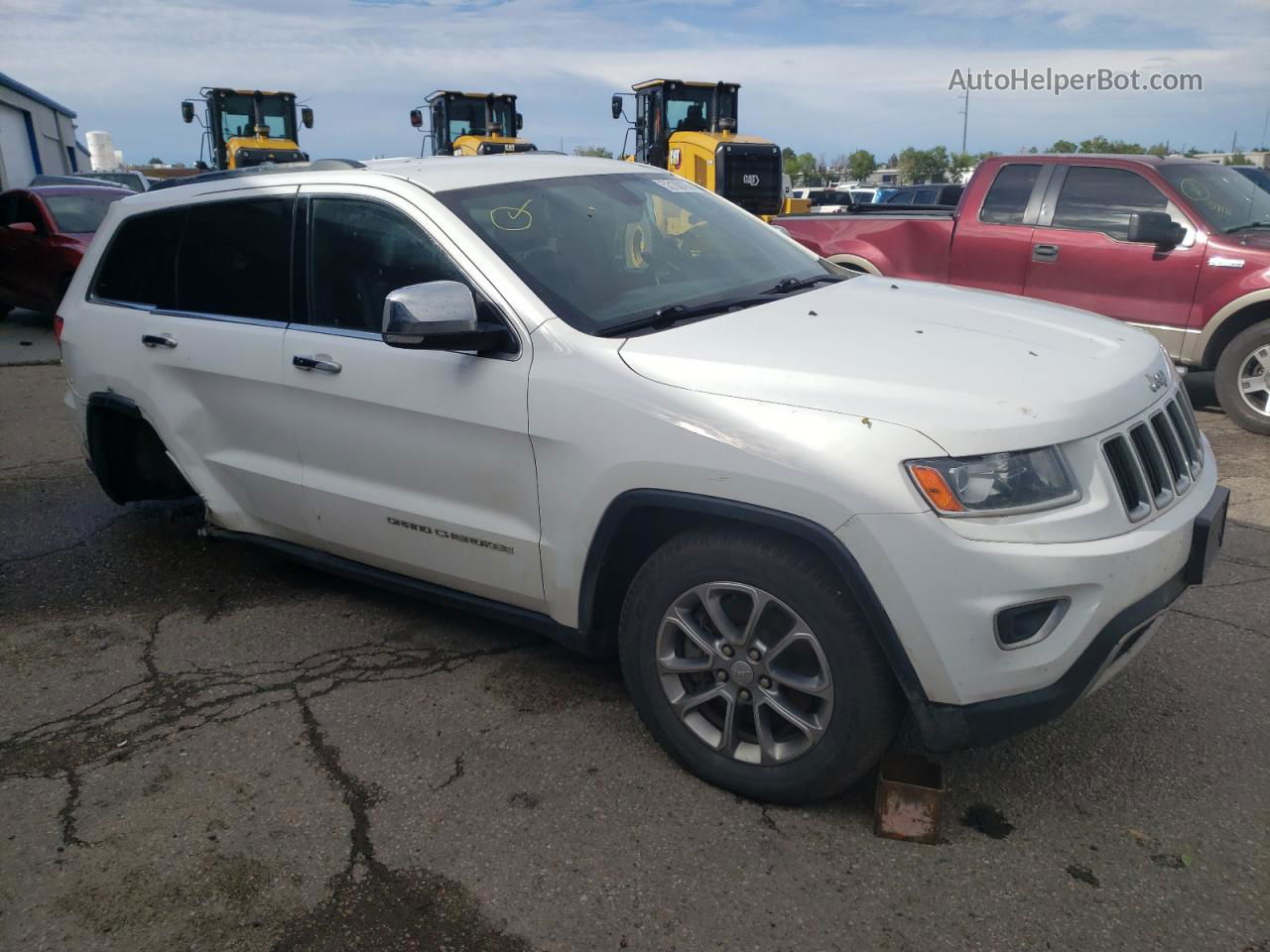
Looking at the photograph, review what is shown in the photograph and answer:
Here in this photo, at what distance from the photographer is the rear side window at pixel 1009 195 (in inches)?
318

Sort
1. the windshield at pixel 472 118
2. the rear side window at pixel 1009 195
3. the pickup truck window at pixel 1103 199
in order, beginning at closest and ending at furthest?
the pickup truck window at pixel 1103 199 → the rear side window at pixel 1009 195 → the windshield at pixel 472 118

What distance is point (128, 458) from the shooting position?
16.2 feet

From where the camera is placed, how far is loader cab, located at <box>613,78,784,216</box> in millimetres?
14742

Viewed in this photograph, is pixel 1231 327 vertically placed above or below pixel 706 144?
below

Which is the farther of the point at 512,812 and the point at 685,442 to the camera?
the point at 512,812

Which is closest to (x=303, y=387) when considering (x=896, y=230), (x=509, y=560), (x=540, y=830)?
(x=509, y=560)

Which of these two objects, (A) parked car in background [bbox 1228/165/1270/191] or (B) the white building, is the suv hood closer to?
(A) parked car in background [bbox 1228/165/1270/191]

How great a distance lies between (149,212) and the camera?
4.56 m

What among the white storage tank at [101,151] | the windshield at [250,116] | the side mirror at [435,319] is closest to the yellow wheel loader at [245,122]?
the windshield at [250,116]

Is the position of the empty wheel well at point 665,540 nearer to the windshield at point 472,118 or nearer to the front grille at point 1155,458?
the front grille at point 1155,458

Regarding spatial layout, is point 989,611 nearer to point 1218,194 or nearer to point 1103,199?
point 1103,199

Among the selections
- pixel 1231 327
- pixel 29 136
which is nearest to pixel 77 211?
Answer: pixel 1231 327

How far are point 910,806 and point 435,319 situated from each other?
1.91 m

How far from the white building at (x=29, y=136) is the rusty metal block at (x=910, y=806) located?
110 feet
